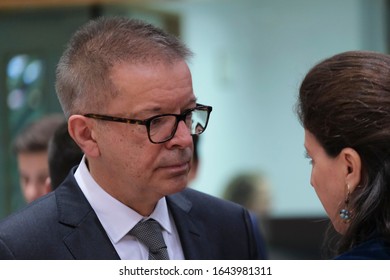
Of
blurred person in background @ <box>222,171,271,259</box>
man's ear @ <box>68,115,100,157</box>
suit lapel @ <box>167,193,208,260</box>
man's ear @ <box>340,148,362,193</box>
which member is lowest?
blurred person in background @ <box>222,171,271,259</box>

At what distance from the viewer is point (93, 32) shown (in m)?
2.49

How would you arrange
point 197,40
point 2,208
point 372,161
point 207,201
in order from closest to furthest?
point 372,161 → point 207,201 → point 2,208 → point 197,40

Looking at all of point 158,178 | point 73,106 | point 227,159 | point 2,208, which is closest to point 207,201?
point 158,178

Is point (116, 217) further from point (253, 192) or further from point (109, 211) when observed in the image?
point (253, 192)

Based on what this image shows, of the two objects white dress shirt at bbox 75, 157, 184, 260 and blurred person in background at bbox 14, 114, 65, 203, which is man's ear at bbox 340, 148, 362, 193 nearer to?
white dress shirt at bbox 75, 157, 184, 260

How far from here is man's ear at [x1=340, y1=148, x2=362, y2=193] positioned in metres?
2.36

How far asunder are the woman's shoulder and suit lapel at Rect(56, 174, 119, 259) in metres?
0.64

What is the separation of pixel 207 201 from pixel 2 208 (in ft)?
14.3

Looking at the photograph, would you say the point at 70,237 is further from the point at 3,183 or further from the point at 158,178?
the point at 3,183

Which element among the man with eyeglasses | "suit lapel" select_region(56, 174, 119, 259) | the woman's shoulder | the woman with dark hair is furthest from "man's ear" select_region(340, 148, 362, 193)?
"suit lapel" select_region(56, 174, 119, 259)

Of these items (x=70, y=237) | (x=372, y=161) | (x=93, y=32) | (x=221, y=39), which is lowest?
(x=221, y=39)

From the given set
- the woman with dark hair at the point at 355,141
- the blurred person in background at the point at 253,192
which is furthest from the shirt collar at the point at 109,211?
the blurred person in background at the point at 253,192

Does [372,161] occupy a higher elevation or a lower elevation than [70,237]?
higher
